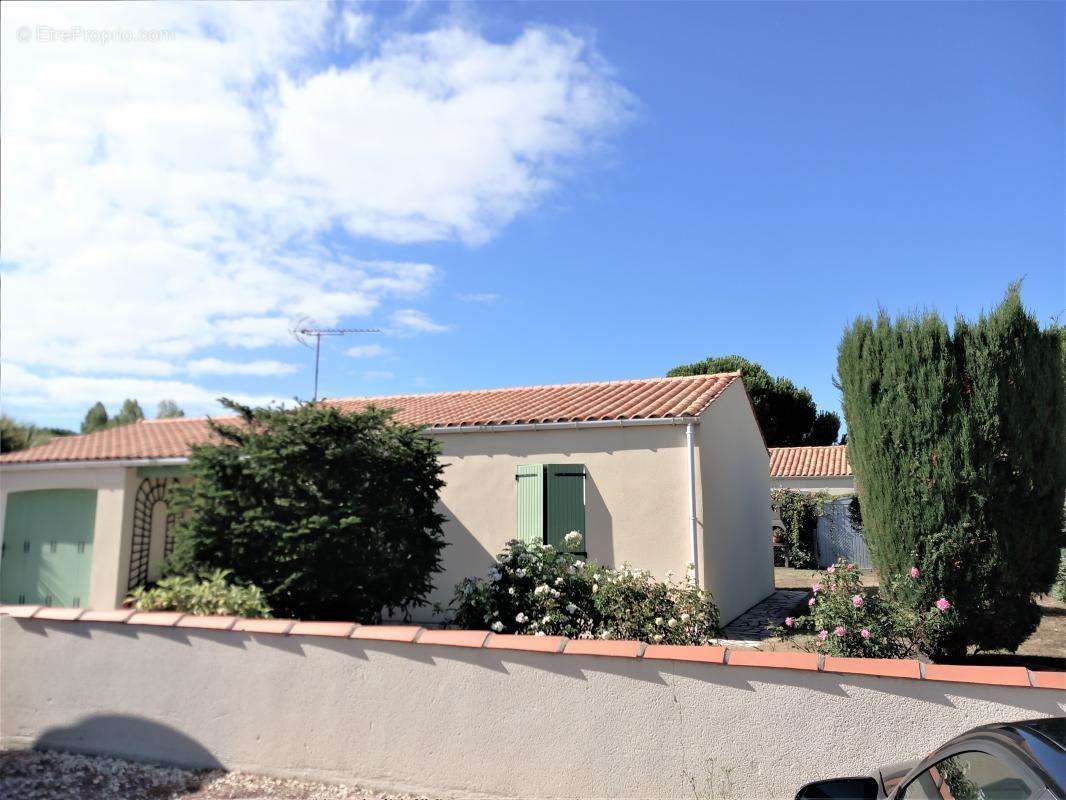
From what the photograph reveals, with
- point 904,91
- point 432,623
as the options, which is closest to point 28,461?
point 432,623

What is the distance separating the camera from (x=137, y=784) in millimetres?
4742

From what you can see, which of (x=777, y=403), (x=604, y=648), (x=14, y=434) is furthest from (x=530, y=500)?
(x=777, y=403)

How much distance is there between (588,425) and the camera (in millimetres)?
10234

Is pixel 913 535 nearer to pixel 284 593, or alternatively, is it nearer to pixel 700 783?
pixel 700 783

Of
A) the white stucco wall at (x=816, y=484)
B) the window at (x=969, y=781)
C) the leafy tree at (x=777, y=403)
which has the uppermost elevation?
the leafy tree at (x=777, y=403)

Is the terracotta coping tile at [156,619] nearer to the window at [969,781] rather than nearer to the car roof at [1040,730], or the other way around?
the window at [969,781]

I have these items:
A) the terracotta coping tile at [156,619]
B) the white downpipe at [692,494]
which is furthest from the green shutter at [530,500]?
the terracotta coping tile at [156,619]

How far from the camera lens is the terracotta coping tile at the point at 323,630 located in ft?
15.8

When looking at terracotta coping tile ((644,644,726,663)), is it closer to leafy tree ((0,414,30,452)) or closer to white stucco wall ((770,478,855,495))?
leafy tree ((0,414,30,452))

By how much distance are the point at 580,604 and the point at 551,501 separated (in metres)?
4.04

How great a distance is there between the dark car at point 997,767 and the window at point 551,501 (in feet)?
23.5

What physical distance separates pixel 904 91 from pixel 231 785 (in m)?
9.21

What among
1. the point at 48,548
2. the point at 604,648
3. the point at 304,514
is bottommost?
the point at 604,648

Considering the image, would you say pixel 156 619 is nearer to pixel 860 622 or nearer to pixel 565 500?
pixel 860 622
